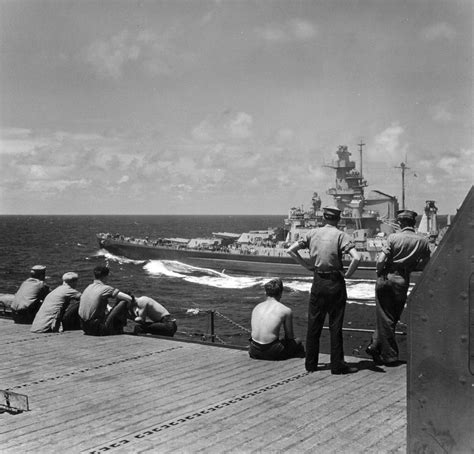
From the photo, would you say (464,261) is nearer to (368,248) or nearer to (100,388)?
(100,388)

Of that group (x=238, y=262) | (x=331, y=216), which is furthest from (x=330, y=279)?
(x=238, y=262)

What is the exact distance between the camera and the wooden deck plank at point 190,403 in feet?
13.6

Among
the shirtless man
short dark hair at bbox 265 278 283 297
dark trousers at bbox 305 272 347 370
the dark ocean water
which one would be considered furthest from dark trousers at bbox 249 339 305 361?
the dark ocean water

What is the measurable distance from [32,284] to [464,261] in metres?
7.94

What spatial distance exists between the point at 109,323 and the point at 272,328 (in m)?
2.89

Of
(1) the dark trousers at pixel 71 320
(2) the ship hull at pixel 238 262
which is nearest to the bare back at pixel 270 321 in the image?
(1) the dark trousers at pixel 71 320

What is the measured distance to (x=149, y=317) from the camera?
8586 mm

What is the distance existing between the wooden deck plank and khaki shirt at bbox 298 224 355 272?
113 cm

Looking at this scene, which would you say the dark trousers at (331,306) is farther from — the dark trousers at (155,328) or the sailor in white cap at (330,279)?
the dark trousers at (155,328)

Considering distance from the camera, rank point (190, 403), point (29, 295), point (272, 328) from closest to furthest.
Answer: point (190, 403) < point (272, 328) < point (29, 295)

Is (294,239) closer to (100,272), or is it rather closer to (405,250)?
(100,272)

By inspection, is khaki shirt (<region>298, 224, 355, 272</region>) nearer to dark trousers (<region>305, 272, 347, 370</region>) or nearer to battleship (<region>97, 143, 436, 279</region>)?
dark trousers (<region>305, 272, 347, 370</region>)

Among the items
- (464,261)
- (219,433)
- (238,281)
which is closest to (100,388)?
(219,433)

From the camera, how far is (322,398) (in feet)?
16.8
